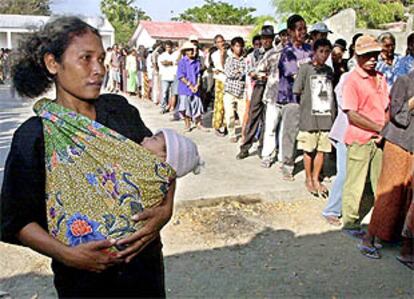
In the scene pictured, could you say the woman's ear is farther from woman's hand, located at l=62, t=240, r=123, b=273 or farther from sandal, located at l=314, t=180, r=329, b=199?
sandal, located at l=314, t=180, r=329, b=199

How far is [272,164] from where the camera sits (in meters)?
6.82

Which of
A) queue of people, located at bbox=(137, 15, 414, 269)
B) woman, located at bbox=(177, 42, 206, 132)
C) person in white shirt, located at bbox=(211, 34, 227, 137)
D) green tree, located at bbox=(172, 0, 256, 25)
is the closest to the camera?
queue of people, located at bbox=(137, 15, 414, 269)

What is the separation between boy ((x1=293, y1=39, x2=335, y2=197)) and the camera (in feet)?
17.4

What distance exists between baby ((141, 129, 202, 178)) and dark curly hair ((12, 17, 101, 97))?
409 millimetres

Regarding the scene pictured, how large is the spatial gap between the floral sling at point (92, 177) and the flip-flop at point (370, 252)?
3.05m

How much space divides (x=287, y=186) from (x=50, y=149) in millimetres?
4468

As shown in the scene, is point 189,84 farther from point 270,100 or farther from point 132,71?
point 132,71

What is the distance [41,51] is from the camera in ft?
5.50

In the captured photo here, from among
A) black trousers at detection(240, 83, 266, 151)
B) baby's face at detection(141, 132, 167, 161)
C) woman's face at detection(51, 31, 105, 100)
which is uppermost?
woman's face at detection(51, 31, 105, 100)

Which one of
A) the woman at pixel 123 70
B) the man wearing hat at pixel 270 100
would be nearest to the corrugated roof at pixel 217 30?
the woman at pixel 123 70

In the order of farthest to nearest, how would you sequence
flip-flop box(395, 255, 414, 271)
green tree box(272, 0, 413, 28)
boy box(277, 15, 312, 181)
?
green tree box(272, 0, 413, 28) < boy box(277, 15, 312, 181) < flip-flop box(395, 255, 414, 271)

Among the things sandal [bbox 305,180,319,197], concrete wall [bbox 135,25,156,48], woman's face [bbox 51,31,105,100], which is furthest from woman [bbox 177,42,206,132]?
concrete wall [bbox 135,25,156,48]

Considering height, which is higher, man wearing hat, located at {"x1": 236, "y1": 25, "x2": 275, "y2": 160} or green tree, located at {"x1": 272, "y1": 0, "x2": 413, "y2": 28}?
green tree, located at {"x1": 272, "y1": 0, "x2": 413, "y2": 28}

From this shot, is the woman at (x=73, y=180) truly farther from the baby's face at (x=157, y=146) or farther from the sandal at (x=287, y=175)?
the sandal at (x=287, y=175)
